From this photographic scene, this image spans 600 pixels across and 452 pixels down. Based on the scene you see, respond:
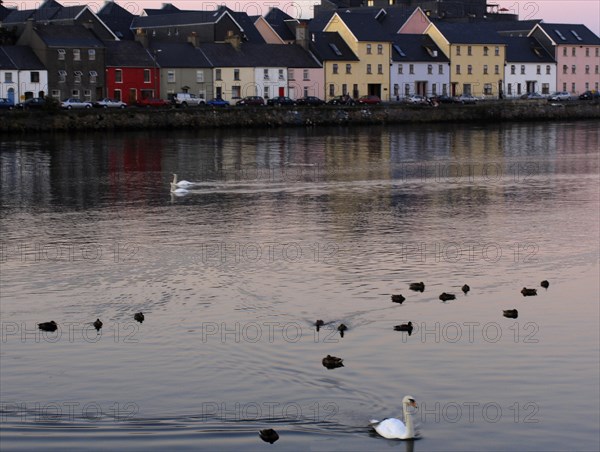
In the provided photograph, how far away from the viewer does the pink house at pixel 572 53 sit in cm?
12775

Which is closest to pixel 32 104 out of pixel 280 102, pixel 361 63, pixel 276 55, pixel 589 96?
pixel 280 102

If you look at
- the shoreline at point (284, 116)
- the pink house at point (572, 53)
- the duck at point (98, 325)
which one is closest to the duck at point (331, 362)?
the duck at point (98, 325)

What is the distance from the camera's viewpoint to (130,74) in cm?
9869

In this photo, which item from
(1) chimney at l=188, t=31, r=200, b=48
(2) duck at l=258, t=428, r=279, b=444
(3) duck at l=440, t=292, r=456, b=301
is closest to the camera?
(2) duck at l=258, t=428, r=279, b=444

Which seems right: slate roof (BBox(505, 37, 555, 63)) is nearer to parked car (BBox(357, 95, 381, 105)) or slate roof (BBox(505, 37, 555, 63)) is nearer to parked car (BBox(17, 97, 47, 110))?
parked car (BBox(357, 95, 381, 105))

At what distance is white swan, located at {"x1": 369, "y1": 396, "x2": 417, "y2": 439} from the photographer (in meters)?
15.5

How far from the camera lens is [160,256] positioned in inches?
A: 1129

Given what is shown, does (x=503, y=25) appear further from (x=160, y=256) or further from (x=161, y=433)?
(x=161, y=433)

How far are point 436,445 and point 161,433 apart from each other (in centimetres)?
390

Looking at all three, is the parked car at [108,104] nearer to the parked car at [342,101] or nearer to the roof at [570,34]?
the parked car at [342,101]

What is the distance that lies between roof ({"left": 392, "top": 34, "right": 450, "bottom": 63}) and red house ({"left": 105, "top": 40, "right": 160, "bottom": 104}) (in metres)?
28.2

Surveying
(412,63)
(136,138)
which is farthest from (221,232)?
(412,63)

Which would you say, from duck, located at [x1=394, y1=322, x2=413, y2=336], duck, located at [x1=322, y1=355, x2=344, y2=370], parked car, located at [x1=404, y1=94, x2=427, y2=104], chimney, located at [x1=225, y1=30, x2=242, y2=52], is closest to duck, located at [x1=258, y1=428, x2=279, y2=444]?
duck, located at [x1=322, y1=355, x2=344, y2=370]

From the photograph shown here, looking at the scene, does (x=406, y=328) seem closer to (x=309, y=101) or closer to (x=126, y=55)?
(x=309, y=101)
